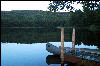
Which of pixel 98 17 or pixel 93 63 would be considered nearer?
pixel 93 63

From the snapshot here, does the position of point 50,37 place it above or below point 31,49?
above

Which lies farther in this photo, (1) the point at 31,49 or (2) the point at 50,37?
(2) the point at 50,37

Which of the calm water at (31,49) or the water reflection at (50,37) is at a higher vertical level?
the water reflection at (50,37)

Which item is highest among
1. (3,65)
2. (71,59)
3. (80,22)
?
(80,22)

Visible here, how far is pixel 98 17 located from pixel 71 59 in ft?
114

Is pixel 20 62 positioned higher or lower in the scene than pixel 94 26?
lower

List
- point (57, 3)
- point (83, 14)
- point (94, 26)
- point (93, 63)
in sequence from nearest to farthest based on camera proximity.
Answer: point (57, 3) → point (93, 63) → point (94, 26) → point (83, 14)

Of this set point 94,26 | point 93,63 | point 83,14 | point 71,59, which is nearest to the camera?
point 93,63

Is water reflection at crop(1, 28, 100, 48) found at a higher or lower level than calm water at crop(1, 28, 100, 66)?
higher

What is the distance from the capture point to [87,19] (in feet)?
173

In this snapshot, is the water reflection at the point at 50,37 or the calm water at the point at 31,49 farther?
the water reflection at the point at 50,37

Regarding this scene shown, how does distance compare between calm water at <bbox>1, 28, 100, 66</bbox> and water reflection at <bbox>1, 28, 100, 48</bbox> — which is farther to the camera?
water reflection at <bbox>1, 28, 100, 48</bbox>

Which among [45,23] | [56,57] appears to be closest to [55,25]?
[45,23]

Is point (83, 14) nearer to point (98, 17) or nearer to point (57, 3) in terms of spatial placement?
point (98, 17)
